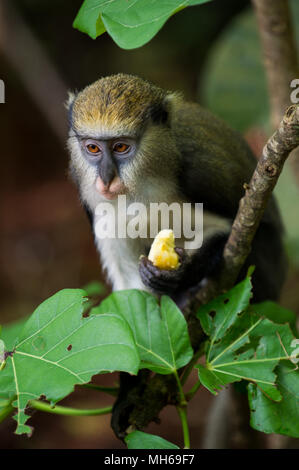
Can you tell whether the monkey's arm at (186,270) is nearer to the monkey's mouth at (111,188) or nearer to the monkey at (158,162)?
the monkey at (158,162)

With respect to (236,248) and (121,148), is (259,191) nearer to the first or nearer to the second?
(236,248)

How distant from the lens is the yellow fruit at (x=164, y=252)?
8.63 ft

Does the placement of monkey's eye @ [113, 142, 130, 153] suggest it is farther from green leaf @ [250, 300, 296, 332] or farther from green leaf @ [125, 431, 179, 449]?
green leaf @ [125, 431, 179, 449]

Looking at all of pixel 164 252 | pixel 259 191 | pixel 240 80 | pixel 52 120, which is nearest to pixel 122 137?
pixel 164 252

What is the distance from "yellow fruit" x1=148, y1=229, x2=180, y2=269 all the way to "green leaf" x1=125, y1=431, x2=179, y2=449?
2.81 ft

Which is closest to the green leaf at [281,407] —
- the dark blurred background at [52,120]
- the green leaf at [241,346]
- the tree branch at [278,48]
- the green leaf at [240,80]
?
the green leaf at [241,346]

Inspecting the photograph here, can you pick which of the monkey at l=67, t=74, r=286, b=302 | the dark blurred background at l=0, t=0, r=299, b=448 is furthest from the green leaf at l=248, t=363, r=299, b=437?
the dark blurred background at l=0, t=0, r=299, b=448

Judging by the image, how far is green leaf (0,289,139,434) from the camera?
1766mm

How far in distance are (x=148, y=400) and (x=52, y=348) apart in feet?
2.90

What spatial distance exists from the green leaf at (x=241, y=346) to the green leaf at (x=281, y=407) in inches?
2.2

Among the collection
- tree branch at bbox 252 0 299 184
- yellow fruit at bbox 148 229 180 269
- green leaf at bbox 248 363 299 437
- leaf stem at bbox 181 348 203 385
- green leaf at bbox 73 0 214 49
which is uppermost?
tree branch at bbox 252 0 299 184

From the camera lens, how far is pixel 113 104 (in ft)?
9.64

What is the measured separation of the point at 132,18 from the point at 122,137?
3.88 ft

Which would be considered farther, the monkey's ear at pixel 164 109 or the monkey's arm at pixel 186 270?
the monkey's ear at pixel 164 109
